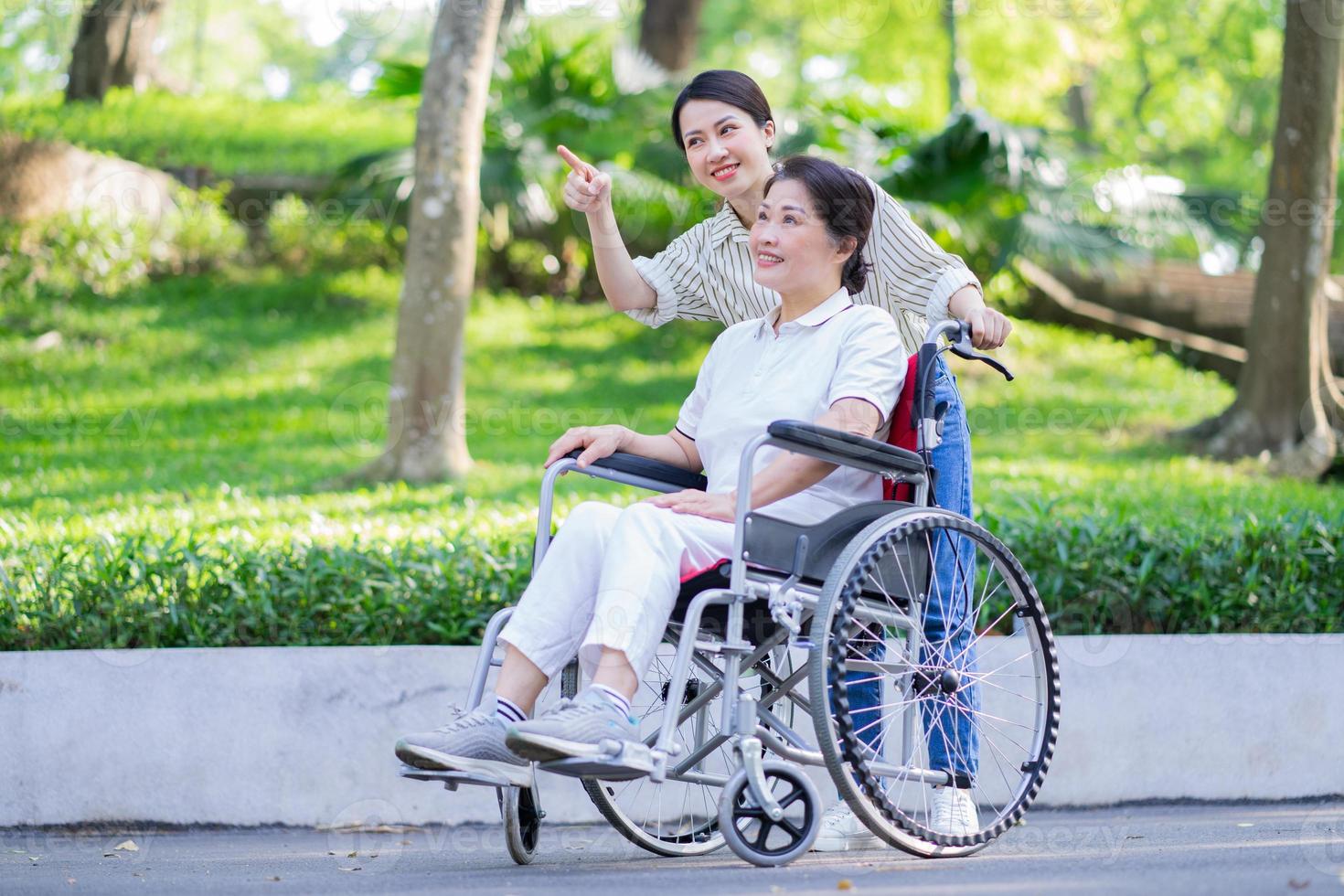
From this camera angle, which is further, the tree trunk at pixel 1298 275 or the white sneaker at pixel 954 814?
the tree trunk at pixel 1298 275

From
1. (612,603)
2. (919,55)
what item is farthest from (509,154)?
(919,55)

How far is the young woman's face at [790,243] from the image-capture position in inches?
111

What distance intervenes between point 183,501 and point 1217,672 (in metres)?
3.48

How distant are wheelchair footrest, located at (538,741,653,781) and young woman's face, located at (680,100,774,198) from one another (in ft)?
4.37

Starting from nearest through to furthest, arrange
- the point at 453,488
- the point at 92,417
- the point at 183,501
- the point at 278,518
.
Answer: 1. the point at 278,518
2. the point at 183,501
3. the point at 453,488
4. the point at 92,417

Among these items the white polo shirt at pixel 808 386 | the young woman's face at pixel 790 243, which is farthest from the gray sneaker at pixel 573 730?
the young woman's face at pixel 790 243

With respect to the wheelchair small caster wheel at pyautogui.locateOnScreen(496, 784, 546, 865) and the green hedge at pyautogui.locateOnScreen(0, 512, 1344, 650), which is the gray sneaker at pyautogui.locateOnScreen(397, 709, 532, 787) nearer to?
the wheelchair small caster wheel at pyautogui.locateOnScreen(496, 784, 546, 865)

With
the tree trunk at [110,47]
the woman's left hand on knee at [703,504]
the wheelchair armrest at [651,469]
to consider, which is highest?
the tree trunk at [110,47]

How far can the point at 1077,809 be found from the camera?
3660mm

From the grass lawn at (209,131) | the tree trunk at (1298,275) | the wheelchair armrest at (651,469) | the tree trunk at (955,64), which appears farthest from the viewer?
the tree trunk at (955,64)

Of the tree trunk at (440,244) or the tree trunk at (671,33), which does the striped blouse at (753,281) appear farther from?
the tree trunk at (671,33)

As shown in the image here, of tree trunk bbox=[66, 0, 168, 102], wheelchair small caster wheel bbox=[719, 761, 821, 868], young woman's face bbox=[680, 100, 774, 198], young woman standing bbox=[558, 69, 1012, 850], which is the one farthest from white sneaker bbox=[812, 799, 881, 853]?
tree trunk bbox=[66, 0, 168, 102]

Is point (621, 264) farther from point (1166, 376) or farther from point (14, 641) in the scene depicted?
point (1166, 376)

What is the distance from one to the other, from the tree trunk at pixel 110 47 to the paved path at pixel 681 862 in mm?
10763
